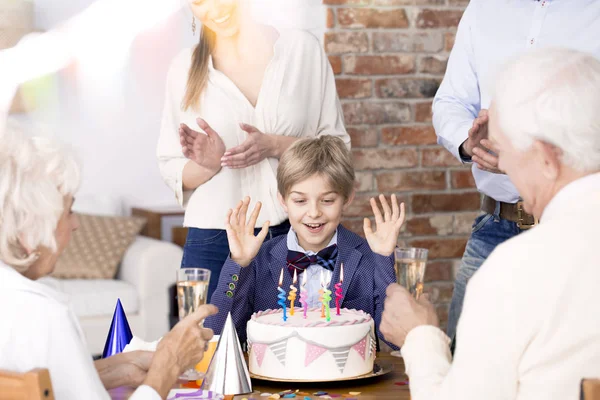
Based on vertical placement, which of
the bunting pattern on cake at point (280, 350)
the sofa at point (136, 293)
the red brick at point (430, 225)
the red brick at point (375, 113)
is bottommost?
the sofa at point (136, 293)

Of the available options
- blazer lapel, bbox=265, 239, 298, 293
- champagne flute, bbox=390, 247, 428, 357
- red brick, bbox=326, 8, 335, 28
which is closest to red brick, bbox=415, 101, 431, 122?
red brick, bbox=326, 8, 335, 28

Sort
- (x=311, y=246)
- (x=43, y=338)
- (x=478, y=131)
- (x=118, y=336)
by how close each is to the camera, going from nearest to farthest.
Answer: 1. (x=43, y=338)
2. (x=118, y=336)
3. (x=478, y=131)
4. (x=311, y=246)

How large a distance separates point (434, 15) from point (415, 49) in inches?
6.3

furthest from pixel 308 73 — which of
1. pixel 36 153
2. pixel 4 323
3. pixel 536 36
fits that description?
pixel 4 323

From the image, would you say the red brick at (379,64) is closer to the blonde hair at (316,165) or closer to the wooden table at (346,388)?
the blonde hair at (316,165)

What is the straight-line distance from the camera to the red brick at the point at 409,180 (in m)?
3.37

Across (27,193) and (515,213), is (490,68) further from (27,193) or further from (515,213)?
(27,193)

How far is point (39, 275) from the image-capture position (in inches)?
52.5

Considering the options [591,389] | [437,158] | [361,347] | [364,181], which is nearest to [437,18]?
[437,158]

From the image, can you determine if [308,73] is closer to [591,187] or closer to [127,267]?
[591,187]

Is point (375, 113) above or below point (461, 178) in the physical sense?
above

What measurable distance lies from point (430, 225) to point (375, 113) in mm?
525

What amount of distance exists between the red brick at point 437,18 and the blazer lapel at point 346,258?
1.44 meters

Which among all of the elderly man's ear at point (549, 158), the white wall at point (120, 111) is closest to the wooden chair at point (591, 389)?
the elderly man's ear at point (549, 158)
